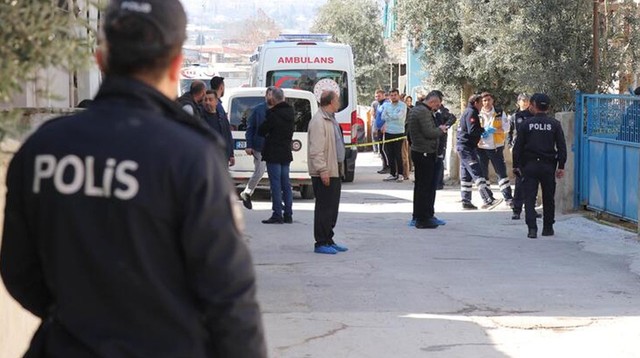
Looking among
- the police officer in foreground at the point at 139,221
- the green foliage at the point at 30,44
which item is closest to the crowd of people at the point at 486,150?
the green foliage at the point at 30,44

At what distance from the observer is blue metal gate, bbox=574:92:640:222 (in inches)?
541

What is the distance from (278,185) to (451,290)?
509 cm

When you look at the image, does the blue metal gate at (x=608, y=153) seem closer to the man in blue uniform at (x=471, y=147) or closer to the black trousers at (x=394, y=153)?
the man in blue uniform at (x=471, y=147)

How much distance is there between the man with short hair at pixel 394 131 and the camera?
75.6 ft

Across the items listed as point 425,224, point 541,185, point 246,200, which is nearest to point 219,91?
point 246,200

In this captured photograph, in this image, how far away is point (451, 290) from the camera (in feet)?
32.4

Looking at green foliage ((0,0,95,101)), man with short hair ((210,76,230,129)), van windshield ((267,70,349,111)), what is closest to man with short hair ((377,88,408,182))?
van windshield ((267,70,349,111))

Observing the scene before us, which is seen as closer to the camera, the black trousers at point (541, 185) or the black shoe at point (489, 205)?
the black trousers at point (541, 185)

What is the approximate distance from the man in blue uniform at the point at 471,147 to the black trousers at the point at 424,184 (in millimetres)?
2111

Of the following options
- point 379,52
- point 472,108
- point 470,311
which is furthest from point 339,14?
point 470,311

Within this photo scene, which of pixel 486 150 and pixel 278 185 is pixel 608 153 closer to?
pixel 486 150

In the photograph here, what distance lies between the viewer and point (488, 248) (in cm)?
1271

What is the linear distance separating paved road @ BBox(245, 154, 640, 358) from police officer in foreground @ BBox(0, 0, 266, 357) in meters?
4.64

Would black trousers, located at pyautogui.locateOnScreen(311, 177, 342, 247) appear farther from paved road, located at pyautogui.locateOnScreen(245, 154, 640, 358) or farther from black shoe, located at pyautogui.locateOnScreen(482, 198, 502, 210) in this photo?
black shoe, located at pyautogui.locateOnScreen(482, 198, 502, 210)
